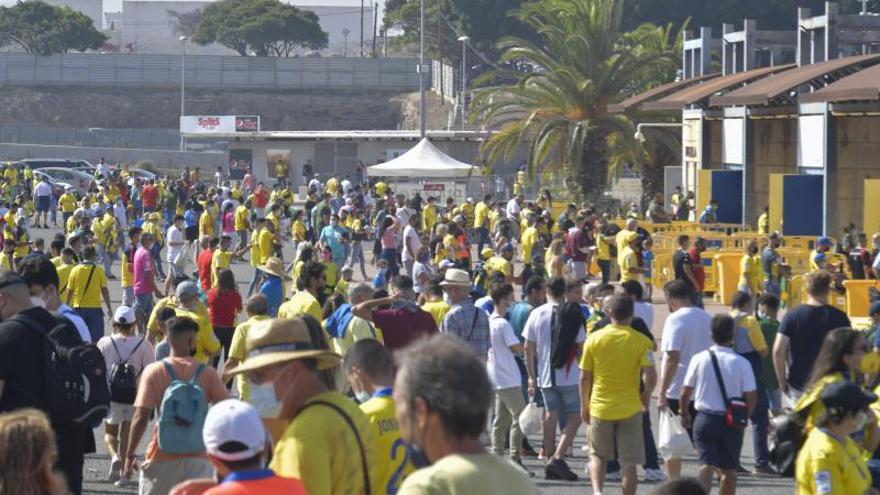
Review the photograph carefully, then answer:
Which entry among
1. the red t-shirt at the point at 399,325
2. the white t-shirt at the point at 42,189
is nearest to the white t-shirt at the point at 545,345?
the red t-shirt at the point at 399,325

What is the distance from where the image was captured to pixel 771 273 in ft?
71.1

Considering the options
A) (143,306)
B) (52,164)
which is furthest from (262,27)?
(143,306)

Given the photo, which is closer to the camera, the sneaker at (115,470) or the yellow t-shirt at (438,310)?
the sneaker at (115,470)

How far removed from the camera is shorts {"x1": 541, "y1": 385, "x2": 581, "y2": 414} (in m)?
12.1

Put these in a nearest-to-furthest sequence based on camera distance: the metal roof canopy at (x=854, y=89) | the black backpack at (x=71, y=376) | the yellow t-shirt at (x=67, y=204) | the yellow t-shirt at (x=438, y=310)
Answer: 1. the black backpack at (x=71, y=376)
2. the yellow t-shirt at (x=438, y=310)
3. the metal roof canopy at (x=854, y=89)
4. the yellow t-shirt at (x=67, y=204)

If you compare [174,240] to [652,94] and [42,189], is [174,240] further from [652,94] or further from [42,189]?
[42,189]

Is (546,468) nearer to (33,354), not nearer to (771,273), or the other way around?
(33,354)

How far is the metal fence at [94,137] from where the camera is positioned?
289 feet

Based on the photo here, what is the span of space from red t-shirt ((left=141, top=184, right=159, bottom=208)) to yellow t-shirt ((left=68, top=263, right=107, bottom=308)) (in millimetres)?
25191

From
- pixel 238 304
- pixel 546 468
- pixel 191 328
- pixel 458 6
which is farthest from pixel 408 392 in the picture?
pixel 458 6

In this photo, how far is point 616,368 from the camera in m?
10.4

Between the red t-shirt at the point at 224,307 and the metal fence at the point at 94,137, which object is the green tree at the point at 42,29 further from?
the red t-shirt at the point at 224,307

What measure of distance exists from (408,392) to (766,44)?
34.6 m

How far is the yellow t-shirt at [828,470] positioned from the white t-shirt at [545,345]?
5.18m
